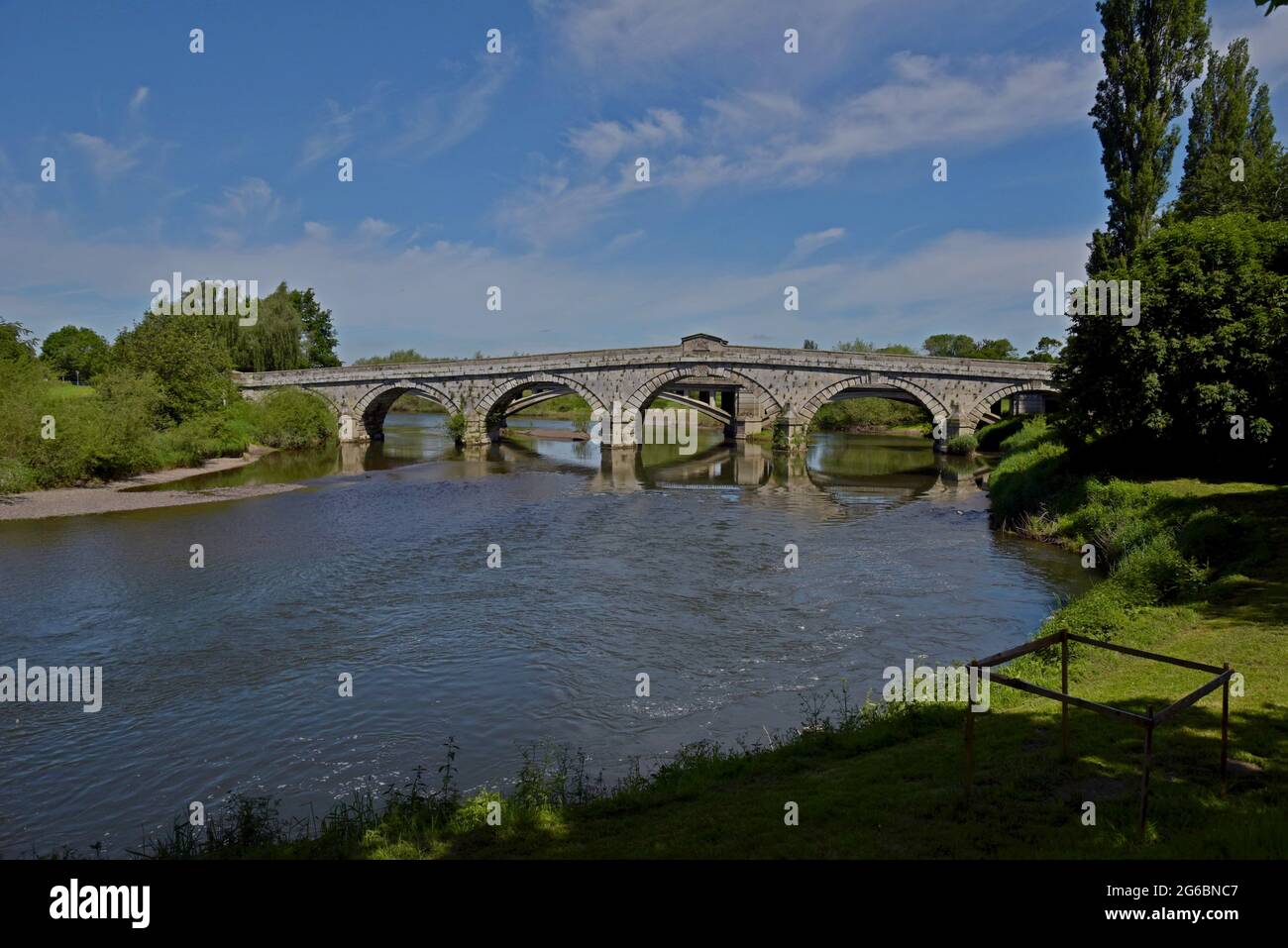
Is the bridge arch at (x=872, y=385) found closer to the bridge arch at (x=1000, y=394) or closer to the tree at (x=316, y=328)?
the bridge arch at (x=1000, y=394)

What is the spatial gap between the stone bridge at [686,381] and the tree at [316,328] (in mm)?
26375

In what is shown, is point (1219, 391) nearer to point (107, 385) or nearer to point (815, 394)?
point (815, 394)

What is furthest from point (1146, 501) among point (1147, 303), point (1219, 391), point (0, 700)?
point (0, 700)

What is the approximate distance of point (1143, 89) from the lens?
3738cm

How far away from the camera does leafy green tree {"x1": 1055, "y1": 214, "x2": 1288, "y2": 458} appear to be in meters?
21.7

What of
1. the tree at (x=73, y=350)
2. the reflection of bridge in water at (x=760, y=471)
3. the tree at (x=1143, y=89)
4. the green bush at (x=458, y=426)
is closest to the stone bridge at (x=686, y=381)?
the green bush at (x=458, y=426)

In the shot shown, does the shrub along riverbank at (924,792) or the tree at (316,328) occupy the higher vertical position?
the tree at (316,328)

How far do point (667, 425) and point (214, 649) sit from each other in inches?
2700

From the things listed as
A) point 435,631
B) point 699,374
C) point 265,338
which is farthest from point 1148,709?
point 265,338

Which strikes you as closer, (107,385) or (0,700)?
(0,700)

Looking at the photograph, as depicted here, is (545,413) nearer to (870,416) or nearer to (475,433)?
(870,416)

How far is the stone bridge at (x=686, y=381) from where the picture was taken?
55375mm

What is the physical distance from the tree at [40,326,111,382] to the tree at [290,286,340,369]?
790 inches
